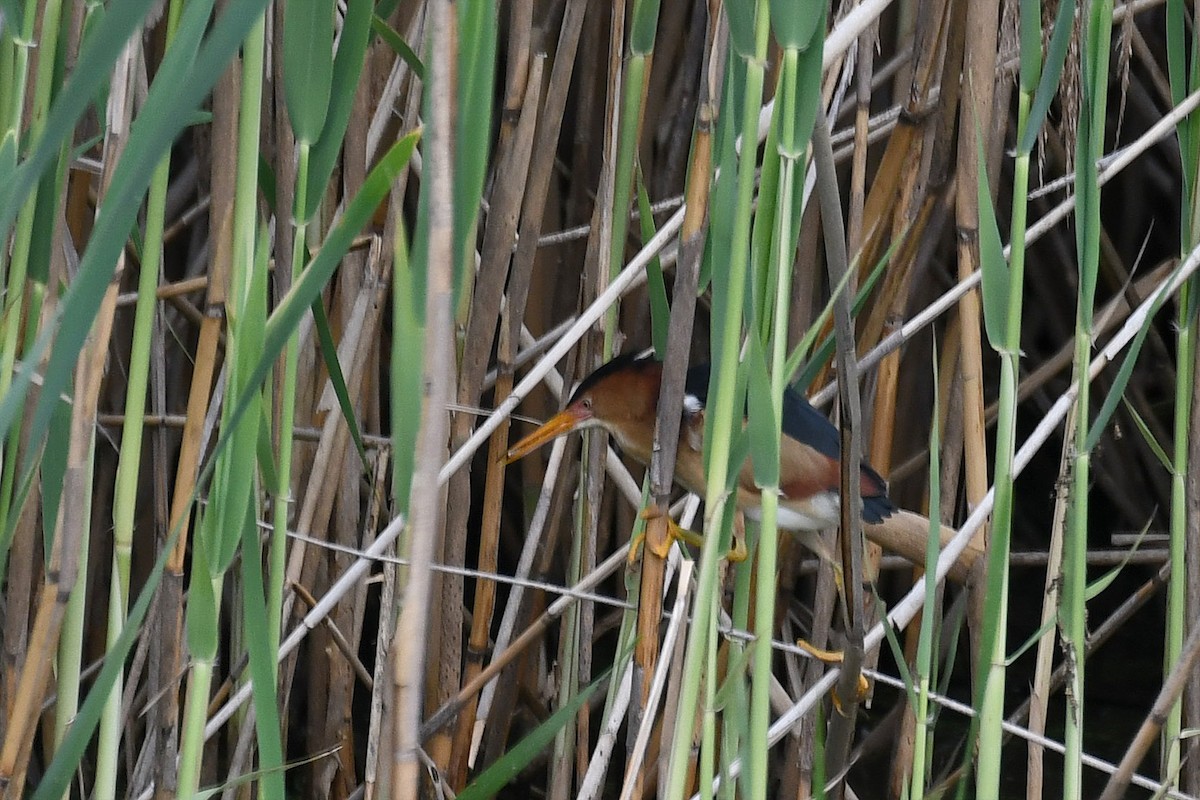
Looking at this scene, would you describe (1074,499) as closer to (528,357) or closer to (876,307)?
(876,307)

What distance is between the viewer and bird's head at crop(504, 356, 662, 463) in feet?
4.62

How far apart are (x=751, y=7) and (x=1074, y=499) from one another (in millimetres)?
449

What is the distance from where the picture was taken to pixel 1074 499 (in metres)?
0.92

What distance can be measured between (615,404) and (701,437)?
107mm

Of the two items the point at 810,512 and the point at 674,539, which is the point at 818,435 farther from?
the point at 674,539

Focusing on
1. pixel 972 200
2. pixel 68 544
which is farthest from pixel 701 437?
pixel 68 544

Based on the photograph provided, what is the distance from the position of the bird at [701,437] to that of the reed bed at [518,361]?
40 mm

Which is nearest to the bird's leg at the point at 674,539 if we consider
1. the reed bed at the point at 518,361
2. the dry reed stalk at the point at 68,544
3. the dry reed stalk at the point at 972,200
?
the reed bed at the point at 518,361

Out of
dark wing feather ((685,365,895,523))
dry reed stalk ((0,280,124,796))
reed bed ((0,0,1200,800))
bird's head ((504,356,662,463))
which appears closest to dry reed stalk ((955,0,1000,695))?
reed bed ((0,0,1200,800))

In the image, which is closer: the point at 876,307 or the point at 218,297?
the point at 218,297

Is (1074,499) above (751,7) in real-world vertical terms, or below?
below

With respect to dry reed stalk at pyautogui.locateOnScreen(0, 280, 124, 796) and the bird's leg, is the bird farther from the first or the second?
dry reed stalk at pyautogui.locateOnScreen(0, 280, 124, 796)

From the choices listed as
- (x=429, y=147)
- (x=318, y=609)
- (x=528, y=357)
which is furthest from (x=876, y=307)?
(x=429, y=147)

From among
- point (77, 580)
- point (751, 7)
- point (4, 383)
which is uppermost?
point (751, 7)
